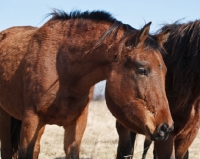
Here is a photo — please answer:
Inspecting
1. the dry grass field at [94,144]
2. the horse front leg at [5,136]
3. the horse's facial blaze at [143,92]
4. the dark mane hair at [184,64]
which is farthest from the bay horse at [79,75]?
the dry grass field at [94,144]

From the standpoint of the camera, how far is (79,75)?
4.61 meters

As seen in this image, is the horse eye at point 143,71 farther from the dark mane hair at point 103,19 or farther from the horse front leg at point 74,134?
the horse front leg at point 74,134

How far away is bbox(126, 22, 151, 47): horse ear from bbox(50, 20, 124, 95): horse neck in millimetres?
164

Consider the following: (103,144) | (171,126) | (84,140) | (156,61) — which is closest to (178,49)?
(156,61)

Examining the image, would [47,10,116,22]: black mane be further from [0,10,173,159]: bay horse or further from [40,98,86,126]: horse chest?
[40,98,86,126]: horse chest

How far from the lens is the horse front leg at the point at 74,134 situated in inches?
195

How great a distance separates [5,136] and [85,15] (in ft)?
7.57

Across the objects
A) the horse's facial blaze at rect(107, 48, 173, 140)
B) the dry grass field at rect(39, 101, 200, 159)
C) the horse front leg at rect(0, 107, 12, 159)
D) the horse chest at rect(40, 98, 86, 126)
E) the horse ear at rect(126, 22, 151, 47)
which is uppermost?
the horse ear at rect(126, 22, 151, 47)

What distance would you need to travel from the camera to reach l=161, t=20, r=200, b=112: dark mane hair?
4.96m

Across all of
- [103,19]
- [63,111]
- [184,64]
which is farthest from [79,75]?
[184,64]

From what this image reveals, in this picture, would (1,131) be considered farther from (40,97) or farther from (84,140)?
(84,140)

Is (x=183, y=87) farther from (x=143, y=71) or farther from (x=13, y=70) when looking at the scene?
(x=13, y=70)

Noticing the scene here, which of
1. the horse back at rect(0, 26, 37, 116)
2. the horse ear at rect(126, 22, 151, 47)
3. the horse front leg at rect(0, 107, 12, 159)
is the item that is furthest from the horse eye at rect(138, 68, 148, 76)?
the horse front leg at rect(0, 107, 12, 159)

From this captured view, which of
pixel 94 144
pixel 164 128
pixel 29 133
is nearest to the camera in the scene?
pixel 164 128
